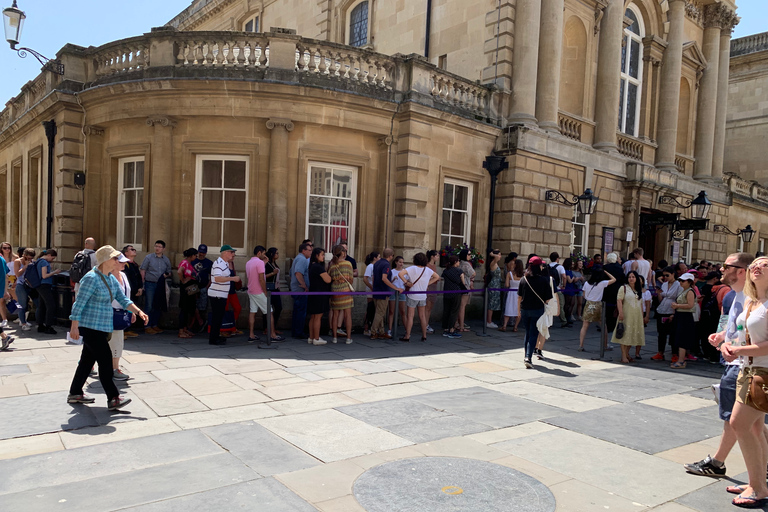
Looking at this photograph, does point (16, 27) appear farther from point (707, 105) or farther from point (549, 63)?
point (707, 105)

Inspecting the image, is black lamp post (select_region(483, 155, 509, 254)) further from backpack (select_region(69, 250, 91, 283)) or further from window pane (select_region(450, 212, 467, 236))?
backpack (select_region(69, 250, 91, 283))

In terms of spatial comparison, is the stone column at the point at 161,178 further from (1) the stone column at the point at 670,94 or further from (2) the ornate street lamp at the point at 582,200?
(1) the stone column at the point at 670,94

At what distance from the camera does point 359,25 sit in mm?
19984

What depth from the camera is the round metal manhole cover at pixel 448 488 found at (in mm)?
3939

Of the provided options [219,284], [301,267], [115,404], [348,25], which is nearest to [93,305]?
[115,404]

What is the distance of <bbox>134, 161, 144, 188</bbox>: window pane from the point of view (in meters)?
12.8

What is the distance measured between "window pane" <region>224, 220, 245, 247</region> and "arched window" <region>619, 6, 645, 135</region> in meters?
→ 14.7

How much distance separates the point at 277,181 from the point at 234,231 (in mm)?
1536

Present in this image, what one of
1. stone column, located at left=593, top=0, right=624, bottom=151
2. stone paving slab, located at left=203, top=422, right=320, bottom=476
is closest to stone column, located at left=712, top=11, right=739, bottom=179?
stone column, located at left=593, top=0, right=624, bottom=151

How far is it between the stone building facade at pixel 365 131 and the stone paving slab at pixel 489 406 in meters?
6.21

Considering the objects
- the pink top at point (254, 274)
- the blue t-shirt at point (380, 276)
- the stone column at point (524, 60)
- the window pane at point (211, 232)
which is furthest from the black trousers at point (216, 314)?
the stone column at point (524, 60)

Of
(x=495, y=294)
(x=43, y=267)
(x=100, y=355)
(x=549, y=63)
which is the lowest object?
(x=100, y=355)

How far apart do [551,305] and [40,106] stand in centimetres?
1315

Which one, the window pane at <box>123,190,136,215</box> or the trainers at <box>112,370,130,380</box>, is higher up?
the window pane at <box>123,190,136,215</box>
